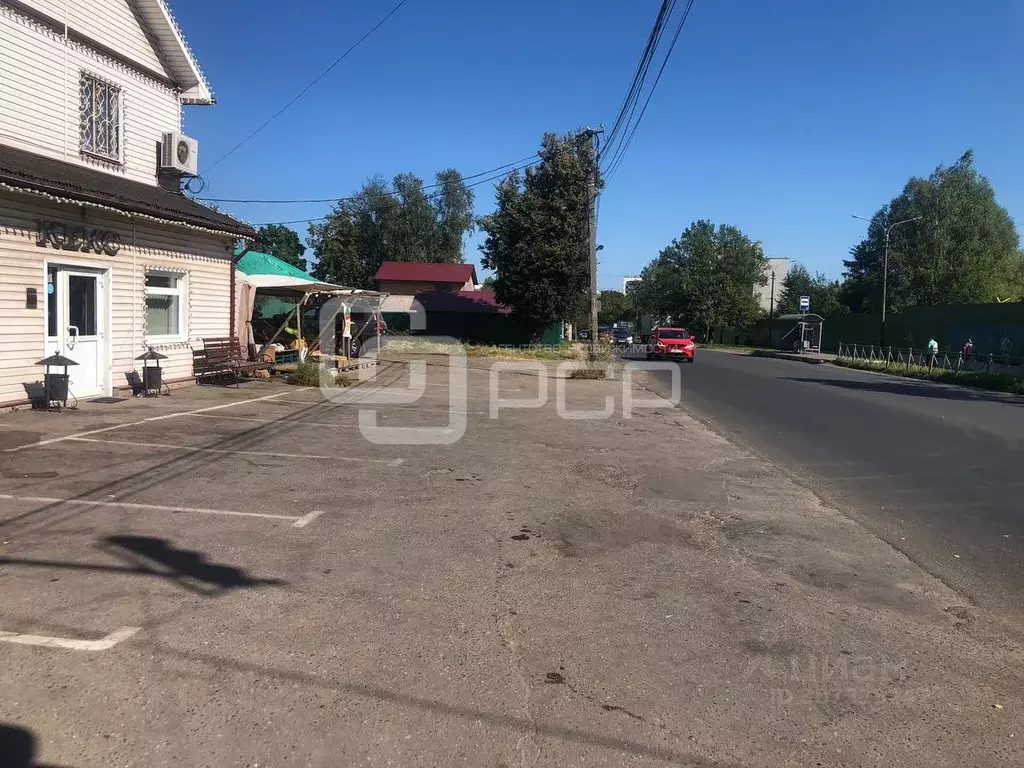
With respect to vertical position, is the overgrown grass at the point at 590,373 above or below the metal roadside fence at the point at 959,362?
below

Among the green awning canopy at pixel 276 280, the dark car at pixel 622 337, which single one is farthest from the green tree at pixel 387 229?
the green awning canopy at pixel 276 280

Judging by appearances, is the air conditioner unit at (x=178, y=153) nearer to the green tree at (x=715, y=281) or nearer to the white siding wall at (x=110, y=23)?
the white siding wall at (x=110, y=23)

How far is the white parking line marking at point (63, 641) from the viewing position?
3.84 meters

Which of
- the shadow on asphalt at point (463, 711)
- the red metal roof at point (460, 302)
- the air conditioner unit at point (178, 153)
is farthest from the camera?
the red metal roof at point (460, 302)

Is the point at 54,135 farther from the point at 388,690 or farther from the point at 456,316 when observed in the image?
the point at 456,316

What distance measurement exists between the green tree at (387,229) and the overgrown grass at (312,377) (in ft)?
163

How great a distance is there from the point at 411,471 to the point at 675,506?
3.02 m

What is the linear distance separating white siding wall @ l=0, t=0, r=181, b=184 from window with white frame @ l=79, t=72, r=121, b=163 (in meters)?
0.13

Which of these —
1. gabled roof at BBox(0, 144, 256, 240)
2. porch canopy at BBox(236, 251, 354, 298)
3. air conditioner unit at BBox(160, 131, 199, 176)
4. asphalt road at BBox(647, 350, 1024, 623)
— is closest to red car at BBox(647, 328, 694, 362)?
asphalt road at BBox(647, 350, 1024, 623)

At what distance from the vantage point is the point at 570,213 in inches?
1437

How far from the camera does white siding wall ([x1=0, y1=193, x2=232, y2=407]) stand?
34.9ft

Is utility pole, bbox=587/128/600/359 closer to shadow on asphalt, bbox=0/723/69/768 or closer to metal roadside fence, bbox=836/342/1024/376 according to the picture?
metal roadside fence, bbox=836/342/1024/376

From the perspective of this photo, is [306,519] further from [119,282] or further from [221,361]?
[221,361]

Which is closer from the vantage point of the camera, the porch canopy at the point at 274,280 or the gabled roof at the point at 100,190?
the gabled roof at the point at 100,190
